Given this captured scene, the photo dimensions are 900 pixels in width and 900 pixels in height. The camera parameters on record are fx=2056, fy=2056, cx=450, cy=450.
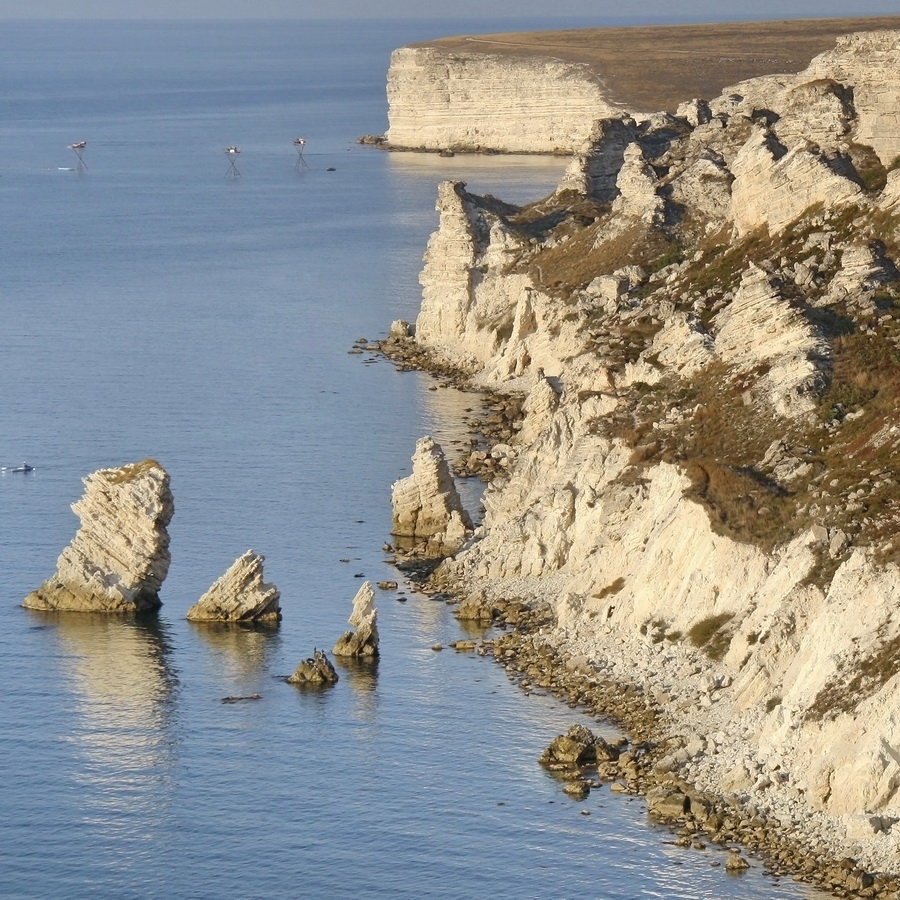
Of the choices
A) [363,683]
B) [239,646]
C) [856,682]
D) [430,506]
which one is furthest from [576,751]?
[430,506]

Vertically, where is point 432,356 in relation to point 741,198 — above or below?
below

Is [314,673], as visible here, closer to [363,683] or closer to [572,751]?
[363,683]

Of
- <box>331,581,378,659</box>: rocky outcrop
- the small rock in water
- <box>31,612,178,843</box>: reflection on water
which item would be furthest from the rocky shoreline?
<box>31,612,178,843</box>: reflection on water

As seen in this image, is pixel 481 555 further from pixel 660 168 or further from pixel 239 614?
pixel 660 168

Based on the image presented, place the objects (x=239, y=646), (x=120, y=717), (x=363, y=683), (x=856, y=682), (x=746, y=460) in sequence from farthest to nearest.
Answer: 1. (x=239, y=646)
2. (x=746, y=460)
3. (x=363, y=683)
4. (x=120, y=717)
5. (x=856, y=682)

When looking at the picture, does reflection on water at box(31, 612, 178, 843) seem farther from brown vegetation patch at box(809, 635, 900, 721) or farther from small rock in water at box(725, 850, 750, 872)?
brown vegetation patch at box(809, 635, 900, 721)

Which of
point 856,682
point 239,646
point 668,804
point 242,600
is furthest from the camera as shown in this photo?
point 242,600

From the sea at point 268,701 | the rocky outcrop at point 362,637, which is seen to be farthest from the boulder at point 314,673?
the rocky outcrop at point 362,637

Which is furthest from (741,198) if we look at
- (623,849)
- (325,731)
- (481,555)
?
(623,849)
